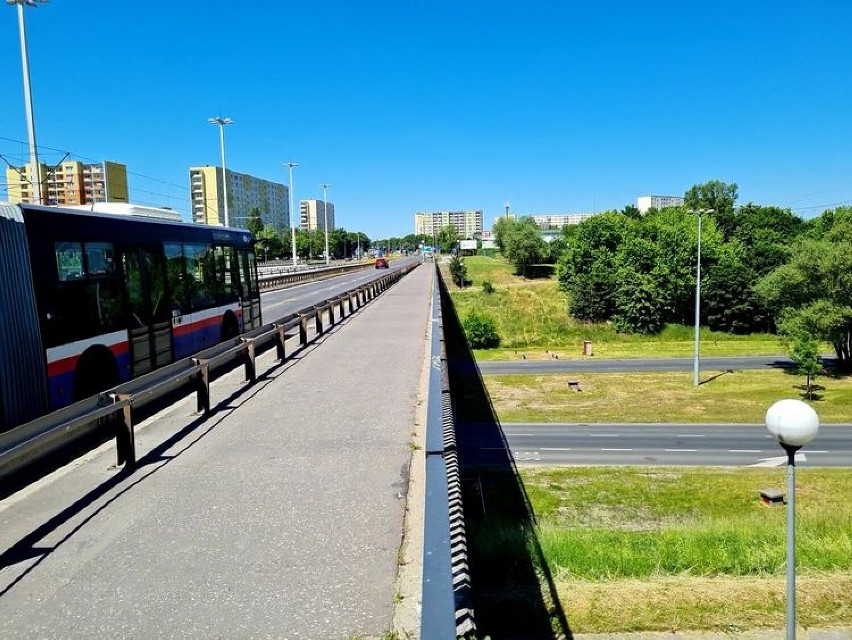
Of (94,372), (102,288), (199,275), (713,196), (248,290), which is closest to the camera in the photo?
(94,372)

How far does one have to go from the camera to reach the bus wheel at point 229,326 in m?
17.7

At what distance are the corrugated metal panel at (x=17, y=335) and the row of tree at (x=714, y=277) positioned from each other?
51.9m

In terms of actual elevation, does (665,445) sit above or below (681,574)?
below

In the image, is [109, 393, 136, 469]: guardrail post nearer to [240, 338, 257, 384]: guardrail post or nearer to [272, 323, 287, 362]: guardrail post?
[240, 338, 257, 384]: guardrail post

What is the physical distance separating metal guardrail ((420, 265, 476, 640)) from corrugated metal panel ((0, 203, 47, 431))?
18.5 feet

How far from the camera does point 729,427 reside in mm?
36719

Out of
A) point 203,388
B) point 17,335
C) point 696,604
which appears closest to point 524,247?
point 203,388

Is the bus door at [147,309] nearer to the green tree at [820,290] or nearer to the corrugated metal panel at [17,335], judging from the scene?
the corrugated metal panel at [17,335]

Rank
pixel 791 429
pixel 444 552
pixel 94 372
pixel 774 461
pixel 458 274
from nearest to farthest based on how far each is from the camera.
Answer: pixel 444 552 → pixel 791 429 → pixel 94 372 → pixel 774 461 → pixel 458 274

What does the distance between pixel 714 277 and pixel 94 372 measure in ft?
258

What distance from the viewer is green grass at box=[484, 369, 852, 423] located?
131 feet

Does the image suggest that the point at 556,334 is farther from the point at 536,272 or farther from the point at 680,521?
the point at 680,521

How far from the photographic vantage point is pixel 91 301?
10.7 m

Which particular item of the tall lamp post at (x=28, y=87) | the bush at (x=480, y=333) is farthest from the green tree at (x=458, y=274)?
the tall lamp post at (x=28, y=87)
